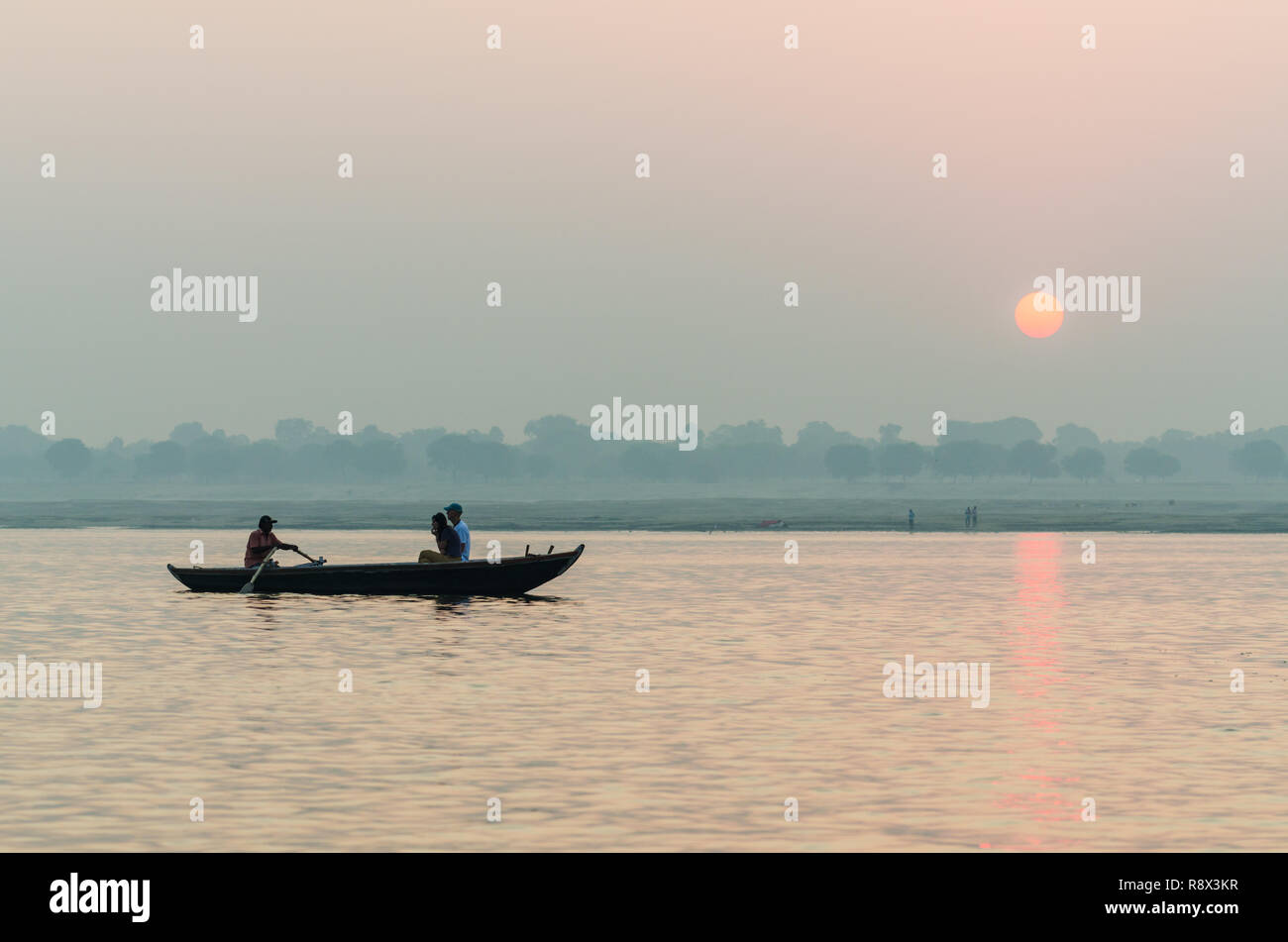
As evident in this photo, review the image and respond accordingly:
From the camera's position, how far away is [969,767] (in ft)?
57.4

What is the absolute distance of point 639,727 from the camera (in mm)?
20344

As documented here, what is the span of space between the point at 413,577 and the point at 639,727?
70.6 ft

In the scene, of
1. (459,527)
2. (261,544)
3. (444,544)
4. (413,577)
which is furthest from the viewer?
(261,544)

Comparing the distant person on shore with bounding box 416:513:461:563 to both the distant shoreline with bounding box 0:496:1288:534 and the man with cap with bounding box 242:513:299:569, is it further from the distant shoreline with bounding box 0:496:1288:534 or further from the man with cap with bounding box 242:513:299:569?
the distant shoreline with bounding box 0:496:1288:534

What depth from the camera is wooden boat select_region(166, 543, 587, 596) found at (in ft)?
134

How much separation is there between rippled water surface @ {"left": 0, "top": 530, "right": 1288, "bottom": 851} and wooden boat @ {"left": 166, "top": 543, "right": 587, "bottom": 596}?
1.79ft

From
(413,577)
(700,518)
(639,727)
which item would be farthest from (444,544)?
(700,518)

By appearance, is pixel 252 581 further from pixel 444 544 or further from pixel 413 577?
pixel 444 544

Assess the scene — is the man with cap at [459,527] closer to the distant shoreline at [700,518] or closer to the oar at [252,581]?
the oar at [252,581]

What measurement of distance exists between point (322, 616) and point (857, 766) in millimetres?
22821

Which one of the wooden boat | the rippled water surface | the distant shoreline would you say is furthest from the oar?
the distant shoreline
